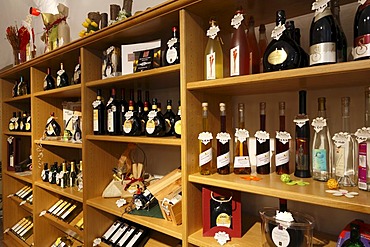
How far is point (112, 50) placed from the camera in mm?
1807

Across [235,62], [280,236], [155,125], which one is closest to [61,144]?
[155,125]

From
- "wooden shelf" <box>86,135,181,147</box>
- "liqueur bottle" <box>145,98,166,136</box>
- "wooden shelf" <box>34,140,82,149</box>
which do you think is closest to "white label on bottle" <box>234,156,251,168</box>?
"wooden shelf" <box>86,135,181,147</box>

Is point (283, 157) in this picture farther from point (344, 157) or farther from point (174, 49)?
point (174, 49)

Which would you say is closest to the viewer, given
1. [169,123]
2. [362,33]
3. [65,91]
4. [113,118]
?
[362,33]

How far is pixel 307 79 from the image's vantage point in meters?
1.02

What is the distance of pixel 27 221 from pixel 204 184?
272cm

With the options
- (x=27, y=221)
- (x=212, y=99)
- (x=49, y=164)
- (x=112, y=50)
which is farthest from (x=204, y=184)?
(x=27, y=221)

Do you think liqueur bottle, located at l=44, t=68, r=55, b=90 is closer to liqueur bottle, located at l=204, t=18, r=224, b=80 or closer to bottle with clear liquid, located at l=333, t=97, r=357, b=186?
liqueur bottle, located at l=204, t=18, r=224, b=80

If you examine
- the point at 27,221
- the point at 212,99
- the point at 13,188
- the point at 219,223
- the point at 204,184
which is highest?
the point at 212,99

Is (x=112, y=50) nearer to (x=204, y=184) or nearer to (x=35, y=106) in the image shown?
(x=204, y=184)

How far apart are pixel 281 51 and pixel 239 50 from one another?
21 cm

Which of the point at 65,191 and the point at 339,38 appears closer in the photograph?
the point at 339,38

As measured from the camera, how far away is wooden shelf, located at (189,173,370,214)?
872 mm

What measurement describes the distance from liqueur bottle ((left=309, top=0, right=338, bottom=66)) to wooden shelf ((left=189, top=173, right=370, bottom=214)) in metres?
0.44
